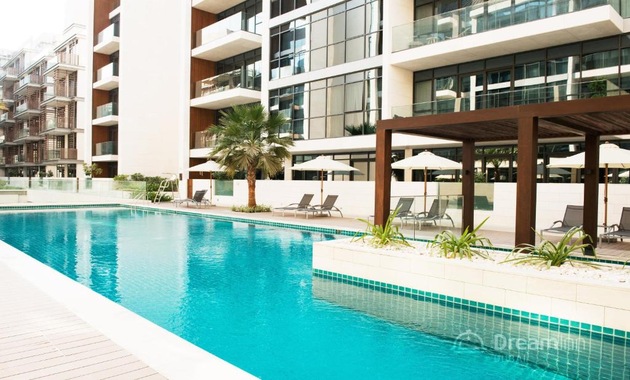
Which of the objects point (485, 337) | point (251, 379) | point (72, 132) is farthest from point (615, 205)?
point (72, 132)

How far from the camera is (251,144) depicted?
20594mm

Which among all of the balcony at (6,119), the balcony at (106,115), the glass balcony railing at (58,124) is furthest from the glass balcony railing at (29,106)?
the balcony at (106,115)

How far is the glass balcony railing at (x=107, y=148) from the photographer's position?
1430 inches

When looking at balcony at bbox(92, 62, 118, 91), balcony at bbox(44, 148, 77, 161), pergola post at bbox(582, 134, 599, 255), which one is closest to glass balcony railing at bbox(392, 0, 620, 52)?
pergola post at bbox(582, 134, 599, 255)

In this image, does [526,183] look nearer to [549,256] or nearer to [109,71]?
[549,256]

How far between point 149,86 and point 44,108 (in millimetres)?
19005

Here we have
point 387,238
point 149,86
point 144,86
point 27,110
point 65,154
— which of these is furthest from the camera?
point 27,110

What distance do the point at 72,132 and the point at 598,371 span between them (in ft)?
148

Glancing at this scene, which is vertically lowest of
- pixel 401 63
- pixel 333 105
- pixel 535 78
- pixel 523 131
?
pixel 523 131

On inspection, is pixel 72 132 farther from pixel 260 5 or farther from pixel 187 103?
pixel 260 5

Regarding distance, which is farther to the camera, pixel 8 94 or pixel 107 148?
pixel 8 94

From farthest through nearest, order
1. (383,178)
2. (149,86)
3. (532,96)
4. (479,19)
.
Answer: (149,86) < (479,19) < (532,96) < (383,178)

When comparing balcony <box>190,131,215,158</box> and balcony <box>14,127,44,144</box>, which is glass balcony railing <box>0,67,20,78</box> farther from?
balcony <box>190,131,215,158</box>

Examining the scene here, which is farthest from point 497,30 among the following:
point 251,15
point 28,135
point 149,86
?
point 28,135
